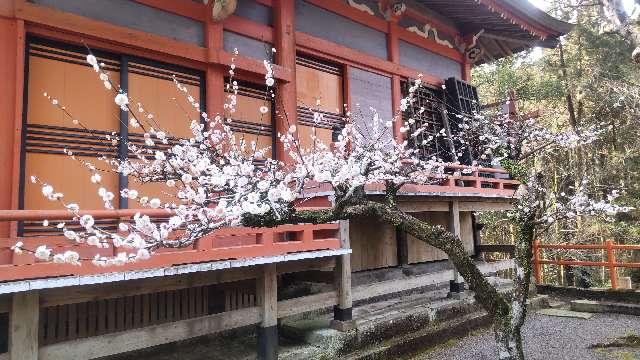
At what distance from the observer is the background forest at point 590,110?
15062 mm

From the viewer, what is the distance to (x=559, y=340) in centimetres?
747

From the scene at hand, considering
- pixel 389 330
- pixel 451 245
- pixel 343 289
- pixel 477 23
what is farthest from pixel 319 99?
pixel 477 23

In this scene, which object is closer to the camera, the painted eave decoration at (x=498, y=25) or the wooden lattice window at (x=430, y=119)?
the painted eave decoration at (x=498, y=25)

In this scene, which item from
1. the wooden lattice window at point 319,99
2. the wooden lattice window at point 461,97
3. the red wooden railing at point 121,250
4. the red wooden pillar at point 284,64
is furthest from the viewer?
the wooden lattice window at point 461,97

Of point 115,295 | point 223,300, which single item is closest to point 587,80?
point 223,300

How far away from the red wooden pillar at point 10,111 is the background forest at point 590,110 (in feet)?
43.3

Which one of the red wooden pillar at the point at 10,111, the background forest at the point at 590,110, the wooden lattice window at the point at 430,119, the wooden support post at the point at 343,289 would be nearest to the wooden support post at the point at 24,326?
the red wooden pillar at the point at 10,111

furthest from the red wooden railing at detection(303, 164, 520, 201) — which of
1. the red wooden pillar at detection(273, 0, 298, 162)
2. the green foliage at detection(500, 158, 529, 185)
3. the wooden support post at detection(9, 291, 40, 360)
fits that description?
the wooden support post at detection(9, 291, 40, 360)

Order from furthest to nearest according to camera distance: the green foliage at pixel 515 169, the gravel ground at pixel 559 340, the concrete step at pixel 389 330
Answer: the gravel ground at pixel 559 340, the concrete step at pixel 389 330, the green foliage at pixel 515 169

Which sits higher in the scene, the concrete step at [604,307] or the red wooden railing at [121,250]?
the red wooden railing at [121,250]

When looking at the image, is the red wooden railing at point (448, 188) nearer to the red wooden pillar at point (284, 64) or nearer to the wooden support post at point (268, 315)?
the red wooden pillar at point (284, 64)

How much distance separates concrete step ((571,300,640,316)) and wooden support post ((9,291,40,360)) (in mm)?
10194

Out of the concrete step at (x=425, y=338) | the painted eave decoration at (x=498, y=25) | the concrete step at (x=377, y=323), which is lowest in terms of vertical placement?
the concrete step at (x=425, y=338)

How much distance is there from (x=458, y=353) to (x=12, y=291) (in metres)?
5.79
